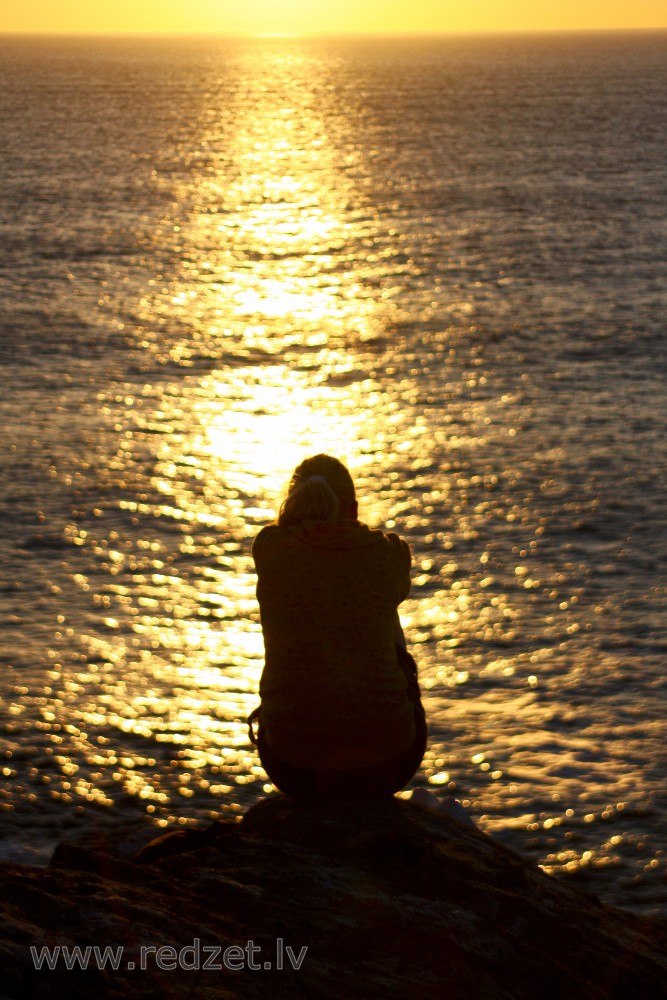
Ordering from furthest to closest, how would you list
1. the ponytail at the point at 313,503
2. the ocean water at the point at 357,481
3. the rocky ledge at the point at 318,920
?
the ocean water at the point at 357,481 → the ponytail at the point at 313,503 → the rocky ledge at the point at 318,920

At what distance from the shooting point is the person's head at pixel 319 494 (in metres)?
4.58

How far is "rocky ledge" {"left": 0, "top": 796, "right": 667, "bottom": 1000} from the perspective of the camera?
360 centimetres

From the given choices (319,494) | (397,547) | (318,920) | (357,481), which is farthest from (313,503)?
(357,481)

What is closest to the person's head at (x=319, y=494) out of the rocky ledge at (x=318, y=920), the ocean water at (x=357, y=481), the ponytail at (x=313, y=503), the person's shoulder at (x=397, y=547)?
the ponytail at (x=313, y=503)

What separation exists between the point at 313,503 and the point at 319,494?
4 cm

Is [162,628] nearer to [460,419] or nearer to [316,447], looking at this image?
[316,447]

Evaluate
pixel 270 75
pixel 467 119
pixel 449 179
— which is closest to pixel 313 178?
pixel 449 179

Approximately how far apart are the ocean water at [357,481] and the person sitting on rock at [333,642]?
2110mm

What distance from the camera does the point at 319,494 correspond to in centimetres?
457

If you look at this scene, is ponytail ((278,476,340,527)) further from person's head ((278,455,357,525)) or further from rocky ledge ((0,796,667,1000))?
rocky ledge ((0,796,667,1000))

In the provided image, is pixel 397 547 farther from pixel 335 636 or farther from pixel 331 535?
pixel 335 636

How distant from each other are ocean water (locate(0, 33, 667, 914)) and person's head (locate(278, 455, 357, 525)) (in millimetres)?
2543

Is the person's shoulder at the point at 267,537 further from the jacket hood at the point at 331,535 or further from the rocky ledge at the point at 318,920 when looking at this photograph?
the rocky ledge at the point at 318,920

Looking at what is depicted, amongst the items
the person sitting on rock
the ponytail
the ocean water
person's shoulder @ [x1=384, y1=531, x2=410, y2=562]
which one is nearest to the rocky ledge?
the person sitting on rock
